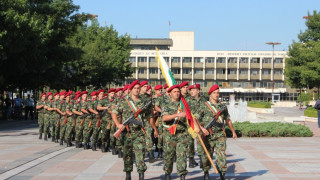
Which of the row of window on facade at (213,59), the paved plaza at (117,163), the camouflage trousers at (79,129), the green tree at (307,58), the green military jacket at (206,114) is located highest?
the row of window on facade at (213,59)

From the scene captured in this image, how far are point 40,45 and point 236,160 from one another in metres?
22.4

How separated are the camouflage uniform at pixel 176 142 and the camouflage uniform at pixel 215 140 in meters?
0.54

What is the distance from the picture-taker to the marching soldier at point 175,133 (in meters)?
→ 8.89

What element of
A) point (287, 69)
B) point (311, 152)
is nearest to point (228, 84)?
point (287, 69)

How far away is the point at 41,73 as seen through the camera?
3728cm

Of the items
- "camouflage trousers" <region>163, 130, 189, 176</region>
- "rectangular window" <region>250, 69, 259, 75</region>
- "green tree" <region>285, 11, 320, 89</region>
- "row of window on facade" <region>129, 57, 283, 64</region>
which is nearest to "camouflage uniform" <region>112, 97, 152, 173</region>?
"camouflage trousers" <region>163, 130, 189, 176</region>

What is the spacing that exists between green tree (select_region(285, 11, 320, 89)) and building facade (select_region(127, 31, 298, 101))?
51182mm

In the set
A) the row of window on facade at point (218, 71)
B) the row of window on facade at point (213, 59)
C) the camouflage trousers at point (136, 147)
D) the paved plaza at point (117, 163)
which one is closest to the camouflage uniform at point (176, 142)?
the camouflage trousers at point (136, 147)

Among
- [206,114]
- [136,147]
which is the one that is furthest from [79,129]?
[206,114]

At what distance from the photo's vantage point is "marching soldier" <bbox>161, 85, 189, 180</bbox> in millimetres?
8891

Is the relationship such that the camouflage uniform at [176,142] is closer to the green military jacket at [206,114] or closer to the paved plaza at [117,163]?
the green military jacket at [206,114]

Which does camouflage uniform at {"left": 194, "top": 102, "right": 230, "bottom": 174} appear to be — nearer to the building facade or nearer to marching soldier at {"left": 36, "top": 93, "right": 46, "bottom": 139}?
marching soldier at {"left": 36, "top": 93, "right": 46, "bottom": 139}

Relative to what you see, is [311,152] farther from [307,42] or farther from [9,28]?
[307,42]

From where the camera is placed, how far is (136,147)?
29.8ft
